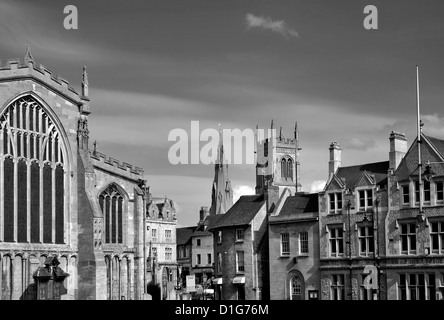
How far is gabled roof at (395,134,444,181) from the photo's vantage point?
55.8 metres

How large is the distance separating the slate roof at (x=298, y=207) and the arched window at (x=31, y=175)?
1990 centimetres

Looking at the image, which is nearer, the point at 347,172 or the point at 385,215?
the point at 385,215

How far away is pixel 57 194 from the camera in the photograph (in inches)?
2056

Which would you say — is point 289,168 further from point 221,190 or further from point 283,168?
point 221,190

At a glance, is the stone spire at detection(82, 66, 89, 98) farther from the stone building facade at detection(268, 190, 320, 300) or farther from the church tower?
the church tower

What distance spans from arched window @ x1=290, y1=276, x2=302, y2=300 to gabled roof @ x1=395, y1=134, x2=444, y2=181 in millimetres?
12291

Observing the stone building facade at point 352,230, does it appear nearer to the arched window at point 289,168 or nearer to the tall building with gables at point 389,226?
the tall building with gables at point 389,226

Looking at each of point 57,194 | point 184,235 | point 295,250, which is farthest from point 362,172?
point 184,235

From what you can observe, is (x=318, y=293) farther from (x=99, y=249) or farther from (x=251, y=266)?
(x=99, y=249)

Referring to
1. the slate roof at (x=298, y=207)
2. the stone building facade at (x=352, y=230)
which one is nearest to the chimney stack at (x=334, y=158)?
the stone building facade at (x=352, y=230)

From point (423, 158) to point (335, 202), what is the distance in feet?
26.3

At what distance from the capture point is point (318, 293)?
62000 mm
